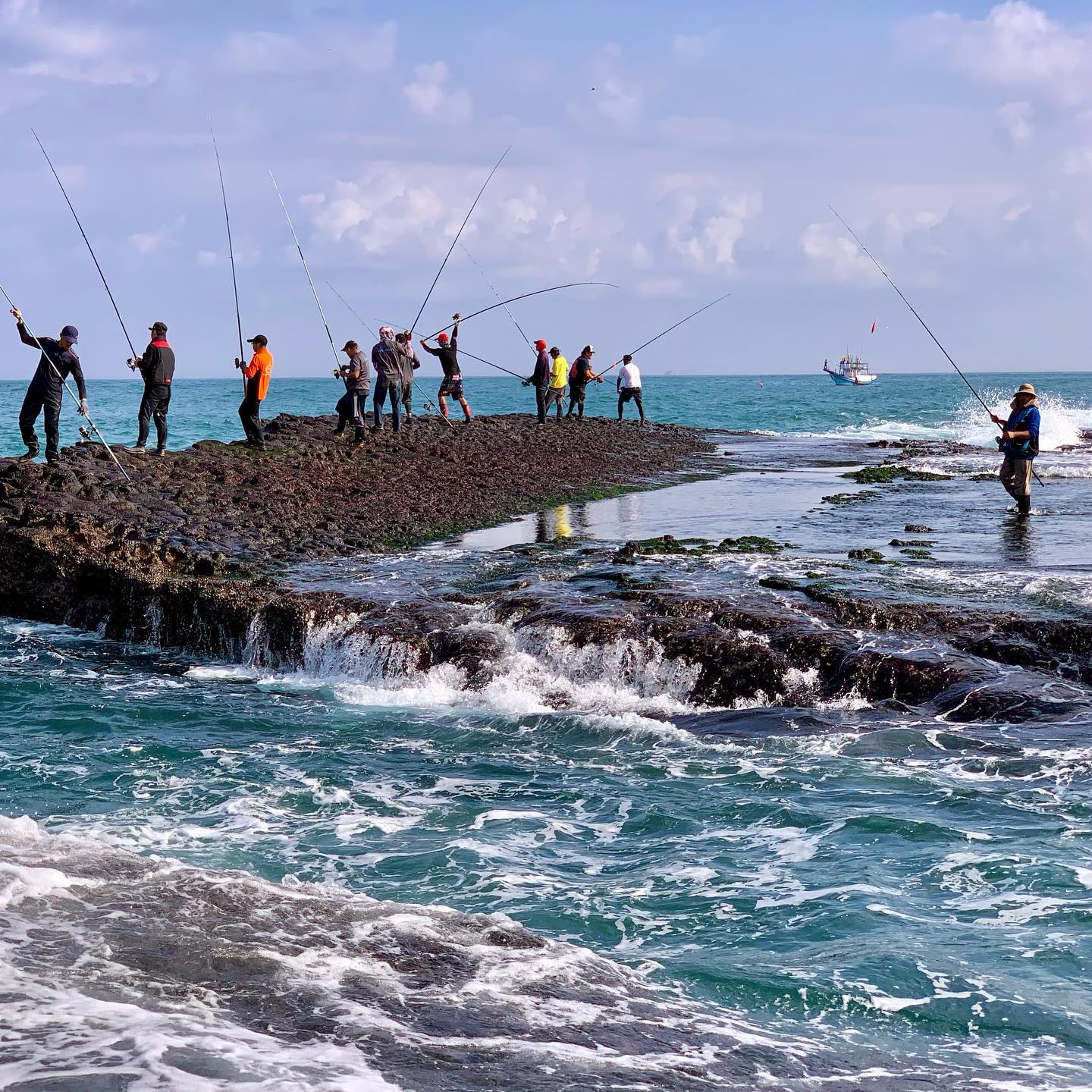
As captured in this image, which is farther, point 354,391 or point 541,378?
point 541,378

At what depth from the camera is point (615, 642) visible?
11.0 metres

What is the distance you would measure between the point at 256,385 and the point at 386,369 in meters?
4.19

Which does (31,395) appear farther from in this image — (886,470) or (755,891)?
(886,470)

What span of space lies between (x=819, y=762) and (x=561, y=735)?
2116 millimetres

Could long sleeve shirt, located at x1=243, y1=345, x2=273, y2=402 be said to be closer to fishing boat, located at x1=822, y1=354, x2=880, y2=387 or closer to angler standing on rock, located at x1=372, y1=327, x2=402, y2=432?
angler standing on rock, located at x1=372, y1=327, x2=402, y2=432

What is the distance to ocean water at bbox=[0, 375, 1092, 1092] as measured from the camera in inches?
193

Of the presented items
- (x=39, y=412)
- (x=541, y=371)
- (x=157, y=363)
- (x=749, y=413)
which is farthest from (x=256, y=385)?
(x=749, y=413)

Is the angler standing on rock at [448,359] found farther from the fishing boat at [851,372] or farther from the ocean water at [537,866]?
the fishing boat at [851,372]

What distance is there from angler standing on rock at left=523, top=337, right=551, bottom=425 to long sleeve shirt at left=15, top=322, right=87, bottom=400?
42.7 ft

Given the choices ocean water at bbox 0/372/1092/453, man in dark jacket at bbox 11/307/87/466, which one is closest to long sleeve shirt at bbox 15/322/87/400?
man in dark jacket at bbox 11/307/87/466

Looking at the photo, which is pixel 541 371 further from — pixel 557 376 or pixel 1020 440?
pixel 1020 440

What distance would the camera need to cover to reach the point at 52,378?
16.7m

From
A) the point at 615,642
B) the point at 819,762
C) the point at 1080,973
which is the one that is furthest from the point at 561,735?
the point at 1080,973


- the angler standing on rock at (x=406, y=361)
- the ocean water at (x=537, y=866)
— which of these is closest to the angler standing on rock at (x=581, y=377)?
the angler standing on rock at (x=406, y=361)
